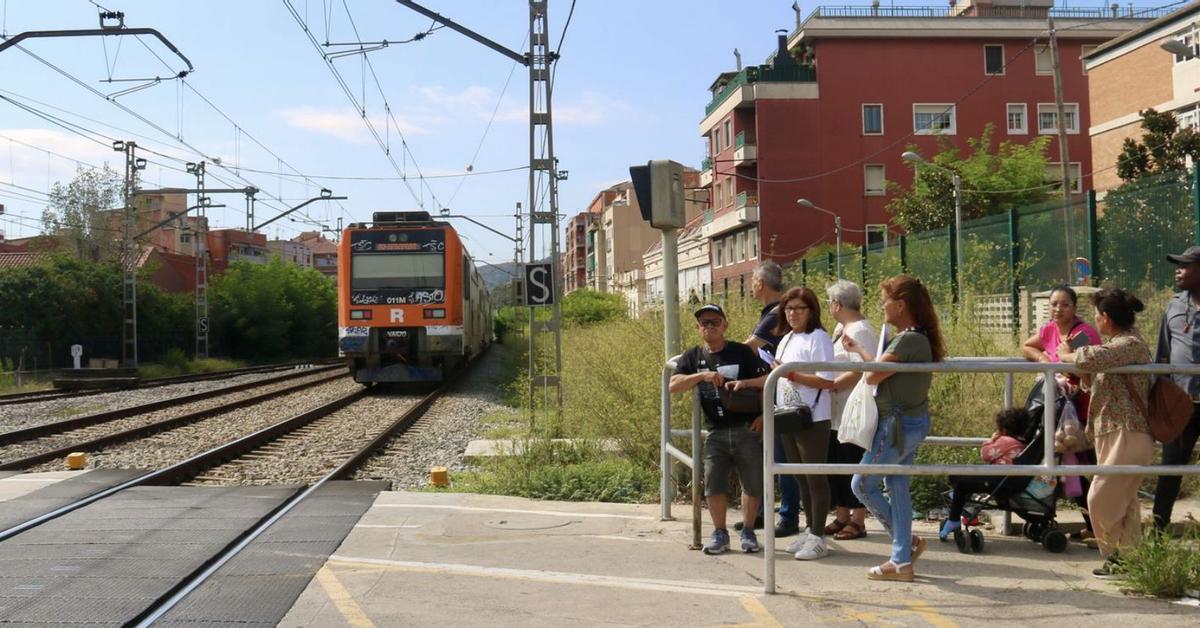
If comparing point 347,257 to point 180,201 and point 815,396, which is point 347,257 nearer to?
point 815,396

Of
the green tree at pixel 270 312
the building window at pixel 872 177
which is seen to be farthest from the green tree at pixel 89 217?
the building window at pixel 872 177

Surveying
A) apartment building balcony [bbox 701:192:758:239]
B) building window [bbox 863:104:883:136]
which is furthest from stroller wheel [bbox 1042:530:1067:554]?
building window [bbox 863:104:883:136]

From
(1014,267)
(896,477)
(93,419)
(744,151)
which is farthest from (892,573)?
(744,151)

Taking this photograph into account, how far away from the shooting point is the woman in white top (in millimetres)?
6562

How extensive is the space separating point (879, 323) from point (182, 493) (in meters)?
7.14

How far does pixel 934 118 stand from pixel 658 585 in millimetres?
48845

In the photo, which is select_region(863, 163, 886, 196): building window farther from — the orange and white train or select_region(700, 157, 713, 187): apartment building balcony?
the orange and white train

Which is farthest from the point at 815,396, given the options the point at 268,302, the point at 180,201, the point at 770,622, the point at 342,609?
the point at 180,201

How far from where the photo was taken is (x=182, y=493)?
31.2 feet

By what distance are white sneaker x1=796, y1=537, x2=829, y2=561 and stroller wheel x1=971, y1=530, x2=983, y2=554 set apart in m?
0.85

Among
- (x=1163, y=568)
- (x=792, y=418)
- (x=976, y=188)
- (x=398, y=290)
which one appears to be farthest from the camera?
(x=976, y=188)

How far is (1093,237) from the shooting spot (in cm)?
1335

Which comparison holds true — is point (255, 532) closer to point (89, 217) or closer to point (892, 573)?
point (892, 573)

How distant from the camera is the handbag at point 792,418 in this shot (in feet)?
21.0
